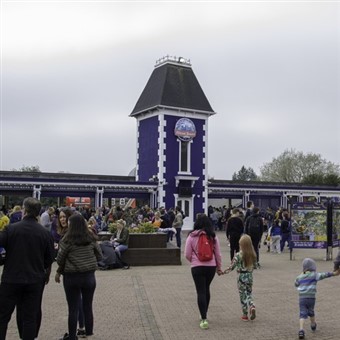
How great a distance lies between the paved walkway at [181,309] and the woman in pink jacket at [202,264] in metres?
0.39

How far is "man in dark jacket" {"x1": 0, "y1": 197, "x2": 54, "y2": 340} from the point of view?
590cm

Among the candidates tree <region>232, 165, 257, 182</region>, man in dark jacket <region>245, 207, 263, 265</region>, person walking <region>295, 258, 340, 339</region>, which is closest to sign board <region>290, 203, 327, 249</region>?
man in dark jacket <region>245, 207, 263, 265</region>

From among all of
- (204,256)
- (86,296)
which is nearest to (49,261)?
(86,296)

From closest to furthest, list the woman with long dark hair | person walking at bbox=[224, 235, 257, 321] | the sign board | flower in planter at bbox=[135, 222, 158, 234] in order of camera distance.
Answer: the woman with long dark hair → person walking at bbox=[224, 235, 257, 321] → flower in planter at bbox=[135, 222, 158, 234] → the sign board

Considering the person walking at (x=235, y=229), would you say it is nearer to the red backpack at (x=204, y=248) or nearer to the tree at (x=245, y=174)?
the red backpack at (x=204, y=248)

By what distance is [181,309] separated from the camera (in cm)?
923

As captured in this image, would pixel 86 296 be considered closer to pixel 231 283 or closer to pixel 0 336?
pixel 0 336

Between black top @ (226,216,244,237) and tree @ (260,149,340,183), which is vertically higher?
tree @ (260,149,340,183)

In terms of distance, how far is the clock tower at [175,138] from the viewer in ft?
116

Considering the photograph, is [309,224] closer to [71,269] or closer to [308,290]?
[308,290]

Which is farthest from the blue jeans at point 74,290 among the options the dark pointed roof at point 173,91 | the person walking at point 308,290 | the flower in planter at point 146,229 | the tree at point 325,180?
the tree at point 325,180

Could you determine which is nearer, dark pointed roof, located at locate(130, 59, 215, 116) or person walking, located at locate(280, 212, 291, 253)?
person walking, located at locate(280, 212, 291, 253)

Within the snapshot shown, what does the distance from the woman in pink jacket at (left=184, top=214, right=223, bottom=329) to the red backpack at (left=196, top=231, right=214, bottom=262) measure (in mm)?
30

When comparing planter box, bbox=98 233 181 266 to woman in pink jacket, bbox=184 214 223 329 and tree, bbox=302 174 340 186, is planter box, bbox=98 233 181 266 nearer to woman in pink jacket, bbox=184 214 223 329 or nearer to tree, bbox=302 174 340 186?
woman in pink jacket, bbox=184 214 223 329
